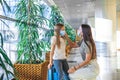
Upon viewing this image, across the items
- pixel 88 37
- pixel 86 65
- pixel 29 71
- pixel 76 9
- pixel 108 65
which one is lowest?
pixel 108 65

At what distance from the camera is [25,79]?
121 inches

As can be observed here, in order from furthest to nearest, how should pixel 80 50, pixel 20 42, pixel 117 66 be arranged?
1. pixel 117 66
2. pixel 20 42
3. pixel 80 50

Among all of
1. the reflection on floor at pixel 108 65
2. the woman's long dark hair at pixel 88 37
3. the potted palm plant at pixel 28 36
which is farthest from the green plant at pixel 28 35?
the reflection on floor at pixel 108 65

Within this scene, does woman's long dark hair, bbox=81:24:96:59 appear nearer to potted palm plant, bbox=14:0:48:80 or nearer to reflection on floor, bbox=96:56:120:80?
potted palm plant, bbox=14:0:48:80

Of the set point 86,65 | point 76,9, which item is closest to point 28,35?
point 86,65

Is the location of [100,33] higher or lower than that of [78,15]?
lower

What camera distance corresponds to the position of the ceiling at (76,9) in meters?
9.83

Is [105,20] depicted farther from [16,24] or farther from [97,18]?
[16,24]

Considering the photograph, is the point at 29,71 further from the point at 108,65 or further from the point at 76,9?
the point at 76,9

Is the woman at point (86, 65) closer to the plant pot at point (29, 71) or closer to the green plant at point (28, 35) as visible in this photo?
the plant pot at point (29, 71)

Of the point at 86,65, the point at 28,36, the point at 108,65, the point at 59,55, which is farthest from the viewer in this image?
the point at 108,65

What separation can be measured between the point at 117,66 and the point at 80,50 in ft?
17.0

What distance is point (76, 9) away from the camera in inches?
458

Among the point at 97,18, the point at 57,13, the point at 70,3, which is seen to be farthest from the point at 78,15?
the point at 57,13
